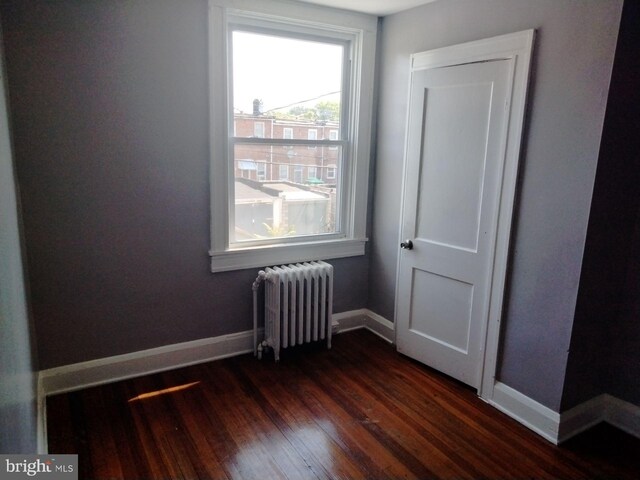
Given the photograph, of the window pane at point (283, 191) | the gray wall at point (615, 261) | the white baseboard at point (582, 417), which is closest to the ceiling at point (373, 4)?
the window pane at point (283, 191)

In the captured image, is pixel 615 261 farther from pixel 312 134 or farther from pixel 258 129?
pixel 258 129

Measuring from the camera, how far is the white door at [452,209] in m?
2.48

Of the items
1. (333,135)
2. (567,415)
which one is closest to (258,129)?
(333,135)

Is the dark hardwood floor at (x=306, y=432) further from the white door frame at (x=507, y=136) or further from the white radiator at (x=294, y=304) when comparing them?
the white door frame at (x=507, y=136)

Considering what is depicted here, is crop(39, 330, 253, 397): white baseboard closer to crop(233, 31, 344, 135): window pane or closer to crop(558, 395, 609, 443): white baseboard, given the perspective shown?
crop(233, 31, 344, 135): window pane

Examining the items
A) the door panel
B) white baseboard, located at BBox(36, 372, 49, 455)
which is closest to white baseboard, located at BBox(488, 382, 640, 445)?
the door panel

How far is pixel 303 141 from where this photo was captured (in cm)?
313

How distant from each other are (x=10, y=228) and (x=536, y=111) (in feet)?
7.93

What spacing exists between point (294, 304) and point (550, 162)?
69.8 inches

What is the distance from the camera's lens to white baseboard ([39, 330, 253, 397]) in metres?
2.56

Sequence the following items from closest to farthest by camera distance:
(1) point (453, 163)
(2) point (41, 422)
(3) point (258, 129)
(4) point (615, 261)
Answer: (2) point (41, 422)
(4) point (615, 261)
(1) point (453, 163)
(3) point (258, 129)

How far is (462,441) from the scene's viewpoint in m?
2.26

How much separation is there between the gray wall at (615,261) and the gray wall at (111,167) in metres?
2.17

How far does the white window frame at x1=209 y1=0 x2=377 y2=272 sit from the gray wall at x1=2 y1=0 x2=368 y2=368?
7cm
